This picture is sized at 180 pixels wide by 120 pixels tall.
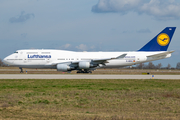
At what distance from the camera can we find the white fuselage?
3812 centimetres

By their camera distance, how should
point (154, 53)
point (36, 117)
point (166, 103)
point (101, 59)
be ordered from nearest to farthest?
point (36, 117) → point (166, 103) → point (101, 59) → point (154, 53)

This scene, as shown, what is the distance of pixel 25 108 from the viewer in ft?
29.0

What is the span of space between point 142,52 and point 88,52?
376 inches

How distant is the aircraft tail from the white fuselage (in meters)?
1.55

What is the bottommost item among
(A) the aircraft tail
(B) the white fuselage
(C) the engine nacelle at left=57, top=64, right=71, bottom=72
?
(C) the engine nacelle at left=57, top=64, right=71, bottom=72

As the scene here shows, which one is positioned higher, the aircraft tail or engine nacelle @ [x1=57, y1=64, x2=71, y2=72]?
the aircraft tail

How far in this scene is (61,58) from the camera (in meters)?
38.7

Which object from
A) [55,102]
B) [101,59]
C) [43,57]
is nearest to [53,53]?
[43,57]

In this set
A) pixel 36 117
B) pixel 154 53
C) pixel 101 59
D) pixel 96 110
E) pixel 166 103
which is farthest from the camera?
pixel 154 53

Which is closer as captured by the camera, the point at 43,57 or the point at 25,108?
the point at 25,108

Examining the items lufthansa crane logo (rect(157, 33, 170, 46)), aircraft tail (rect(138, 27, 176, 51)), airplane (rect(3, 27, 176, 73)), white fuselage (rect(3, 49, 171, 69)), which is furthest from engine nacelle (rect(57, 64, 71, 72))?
lufthansa crane logo (rect(157, 33, 170, 46))

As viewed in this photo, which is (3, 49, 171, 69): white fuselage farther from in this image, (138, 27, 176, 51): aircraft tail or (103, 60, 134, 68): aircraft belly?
(138, 27, 176, 51): aircraft tail

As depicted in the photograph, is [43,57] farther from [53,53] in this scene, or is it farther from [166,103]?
[166,103]

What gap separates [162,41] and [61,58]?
18464 mm
